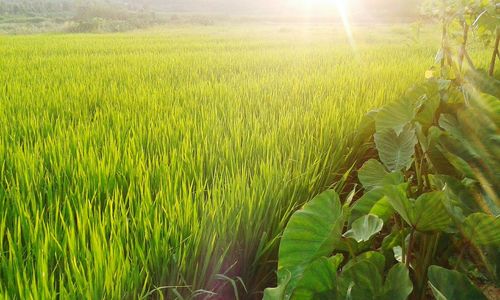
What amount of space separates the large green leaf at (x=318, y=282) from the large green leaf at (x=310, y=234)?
7 centimetres

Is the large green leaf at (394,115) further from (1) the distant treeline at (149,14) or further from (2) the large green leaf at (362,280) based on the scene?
(1) the distant treeline at (149,14)

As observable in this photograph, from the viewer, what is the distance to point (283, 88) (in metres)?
2.69

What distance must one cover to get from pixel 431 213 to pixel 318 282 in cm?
20

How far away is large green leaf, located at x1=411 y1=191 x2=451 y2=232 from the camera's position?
0.61 m

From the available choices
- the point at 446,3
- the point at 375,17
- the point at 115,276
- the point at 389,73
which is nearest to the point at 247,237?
the point at 115,276

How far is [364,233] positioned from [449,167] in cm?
56

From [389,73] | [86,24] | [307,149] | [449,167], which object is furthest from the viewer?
[86,24]

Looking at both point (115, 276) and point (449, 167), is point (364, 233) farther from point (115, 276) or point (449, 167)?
point (449, 167)

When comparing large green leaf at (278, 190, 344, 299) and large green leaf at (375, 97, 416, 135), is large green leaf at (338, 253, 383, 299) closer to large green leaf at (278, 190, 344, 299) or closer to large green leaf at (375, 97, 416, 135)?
large green leaf at (278, 190, 344, 299)

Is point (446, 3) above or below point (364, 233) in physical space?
above

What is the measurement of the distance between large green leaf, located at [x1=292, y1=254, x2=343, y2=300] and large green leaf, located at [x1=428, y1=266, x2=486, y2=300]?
0.38 ft

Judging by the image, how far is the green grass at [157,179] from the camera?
0.75m

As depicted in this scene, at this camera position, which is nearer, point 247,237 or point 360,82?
point 247,237

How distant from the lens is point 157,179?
1153 millimetres
